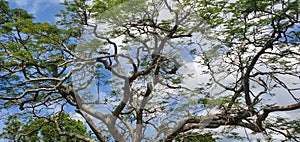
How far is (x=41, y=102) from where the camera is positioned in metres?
5.46

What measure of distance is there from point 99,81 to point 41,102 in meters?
3.32

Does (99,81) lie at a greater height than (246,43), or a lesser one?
lesser

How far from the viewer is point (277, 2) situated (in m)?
4.11

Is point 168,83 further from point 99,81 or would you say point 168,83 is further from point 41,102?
point 41,102

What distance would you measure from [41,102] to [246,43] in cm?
300

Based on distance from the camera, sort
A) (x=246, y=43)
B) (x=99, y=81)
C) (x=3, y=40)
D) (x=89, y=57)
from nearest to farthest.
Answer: (x=99, y=81) < (x=89, y=57) < (x=246, y=43) < (x=3, y=40)

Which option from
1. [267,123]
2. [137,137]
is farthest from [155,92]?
[267,123]

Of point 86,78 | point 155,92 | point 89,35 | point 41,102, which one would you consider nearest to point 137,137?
point 155,92

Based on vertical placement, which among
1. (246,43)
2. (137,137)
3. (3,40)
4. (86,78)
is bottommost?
(137,137)

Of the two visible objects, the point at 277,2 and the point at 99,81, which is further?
the point at 277,2

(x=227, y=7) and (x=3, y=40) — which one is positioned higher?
(x=3, y=40)

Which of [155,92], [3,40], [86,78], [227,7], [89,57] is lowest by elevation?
[155,92]

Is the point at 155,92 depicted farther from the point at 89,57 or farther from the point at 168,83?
the point at 89,57

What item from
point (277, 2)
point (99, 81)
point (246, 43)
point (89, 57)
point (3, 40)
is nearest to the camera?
point (99, 81)
